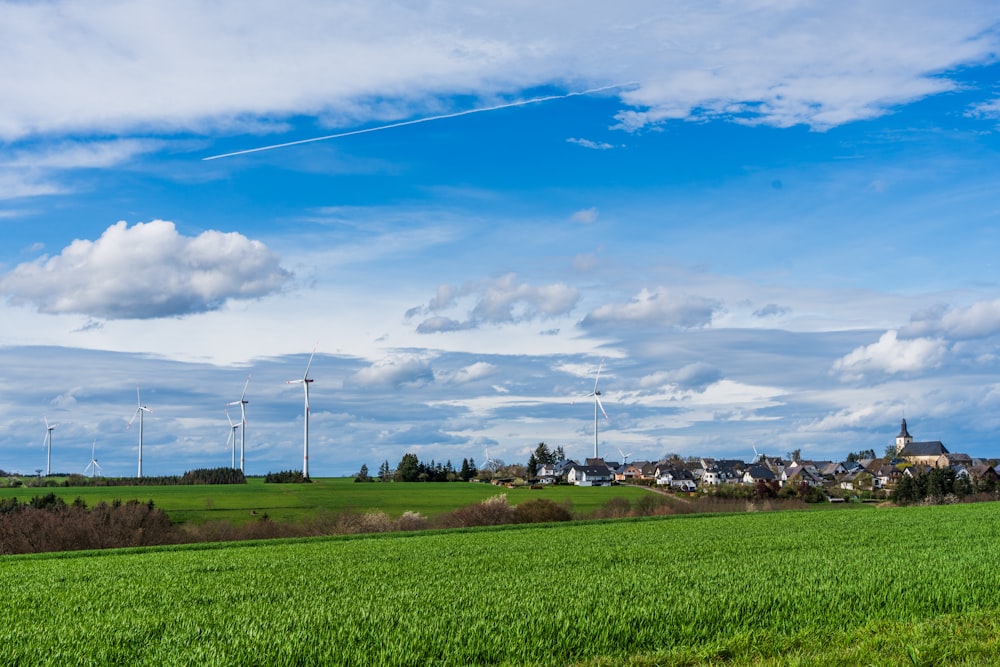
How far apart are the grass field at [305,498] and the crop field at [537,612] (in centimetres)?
6014

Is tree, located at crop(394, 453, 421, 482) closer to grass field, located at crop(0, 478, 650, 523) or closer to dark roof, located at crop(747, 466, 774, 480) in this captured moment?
grass field, located at crop(0, 478, 650, 523)

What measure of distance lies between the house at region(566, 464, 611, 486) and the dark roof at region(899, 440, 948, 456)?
71.8 meters

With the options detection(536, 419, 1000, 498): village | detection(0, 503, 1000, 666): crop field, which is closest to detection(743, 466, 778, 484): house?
detection(536, 419, 1000, 498): village

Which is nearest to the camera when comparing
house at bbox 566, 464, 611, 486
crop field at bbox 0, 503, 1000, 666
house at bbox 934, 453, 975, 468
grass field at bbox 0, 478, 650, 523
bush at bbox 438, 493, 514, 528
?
crop field at bbox 0, 503, 1000, 666

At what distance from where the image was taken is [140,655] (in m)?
11.9

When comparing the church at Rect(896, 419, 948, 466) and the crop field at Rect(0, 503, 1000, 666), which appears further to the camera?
the church at Rect(896, 419, 948, 466)

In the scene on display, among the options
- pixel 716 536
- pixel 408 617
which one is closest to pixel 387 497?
pixel 716 536

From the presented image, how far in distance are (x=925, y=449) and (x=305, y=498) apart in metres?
146

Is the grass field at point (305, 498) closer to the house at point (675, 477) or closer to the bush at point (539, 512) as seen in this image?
the bush at point (539, 512)

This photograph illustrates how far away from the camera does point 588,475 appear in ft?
584

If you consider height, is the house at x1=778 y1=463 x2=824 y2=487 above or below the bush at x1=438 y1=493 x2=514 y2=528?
below

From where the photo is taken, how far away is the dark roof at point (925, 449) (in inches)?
7205

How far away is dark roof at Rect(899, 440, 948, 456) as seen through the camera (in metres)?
183

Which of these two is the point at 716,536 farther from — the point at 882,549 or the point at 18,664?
the point at 18,664
